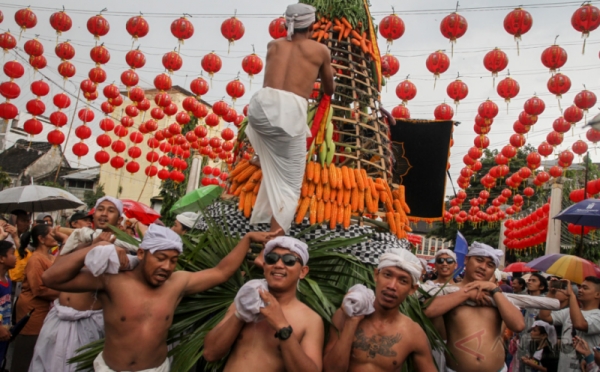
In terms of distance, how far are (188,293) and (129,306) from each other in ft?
1.29

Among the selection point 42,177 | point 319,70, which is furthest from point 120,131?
point 42,177

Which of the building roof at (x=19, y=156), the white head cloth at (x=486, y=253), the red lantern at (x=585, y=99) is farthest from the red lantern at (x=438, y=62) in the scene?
the building roof at (x=19, y=156)

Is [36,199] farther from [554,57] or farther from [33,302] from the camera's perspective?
[554,57]

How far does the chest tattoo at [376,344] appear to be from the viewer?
9.84 ft

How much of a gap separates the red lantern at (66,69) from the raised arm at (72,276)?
1131cm

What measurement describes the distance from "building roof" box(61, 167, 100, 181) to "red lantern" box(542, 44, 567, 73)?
32582 millimetres

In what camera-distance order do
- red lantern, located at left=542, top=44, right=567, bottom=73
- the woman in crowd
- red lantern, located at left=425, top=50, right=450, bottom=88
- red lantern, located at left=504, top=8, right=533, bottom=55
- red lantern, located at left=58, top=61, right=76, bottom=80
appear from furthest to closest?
red lantern, located at left=58, top=61, right=76, bottom=80 → red lantern, located at left=425, top=50, right=450, bottom=88 → red lantern, located at left=542, top=44, right=567, bottom=73 → red lantern, located at left=504, top=8, right=533, bottom=55 → the woman in crowd

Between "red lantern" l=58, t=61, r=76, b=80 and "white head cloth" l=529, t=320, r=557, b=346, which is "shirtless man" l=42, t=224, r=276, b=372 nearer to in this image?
"white head cloth" l=529, t=320, r=557, b=346

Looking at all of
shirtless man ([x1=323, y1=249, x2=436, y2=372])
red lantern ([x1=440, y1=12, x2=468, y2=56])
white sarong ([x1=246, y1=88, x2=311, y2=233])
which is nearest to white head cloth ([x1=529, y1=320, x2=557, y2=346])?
shirtless man ([x1=323, y1=249, x2=436, y2=372])

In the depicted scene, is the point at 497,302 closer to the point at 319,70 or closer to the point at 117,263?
the point at 319,70

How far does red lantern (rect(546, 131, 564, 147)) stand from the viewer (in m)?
13.7

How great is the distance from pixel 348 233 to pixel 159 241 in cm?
159

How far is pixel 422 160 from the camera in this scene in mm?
7258

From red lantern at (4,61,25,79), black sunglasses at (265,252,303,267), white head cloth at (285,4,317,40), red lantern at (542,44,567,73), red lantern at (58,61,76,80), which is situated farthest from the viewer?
red lantern at (58,61,76,80)
